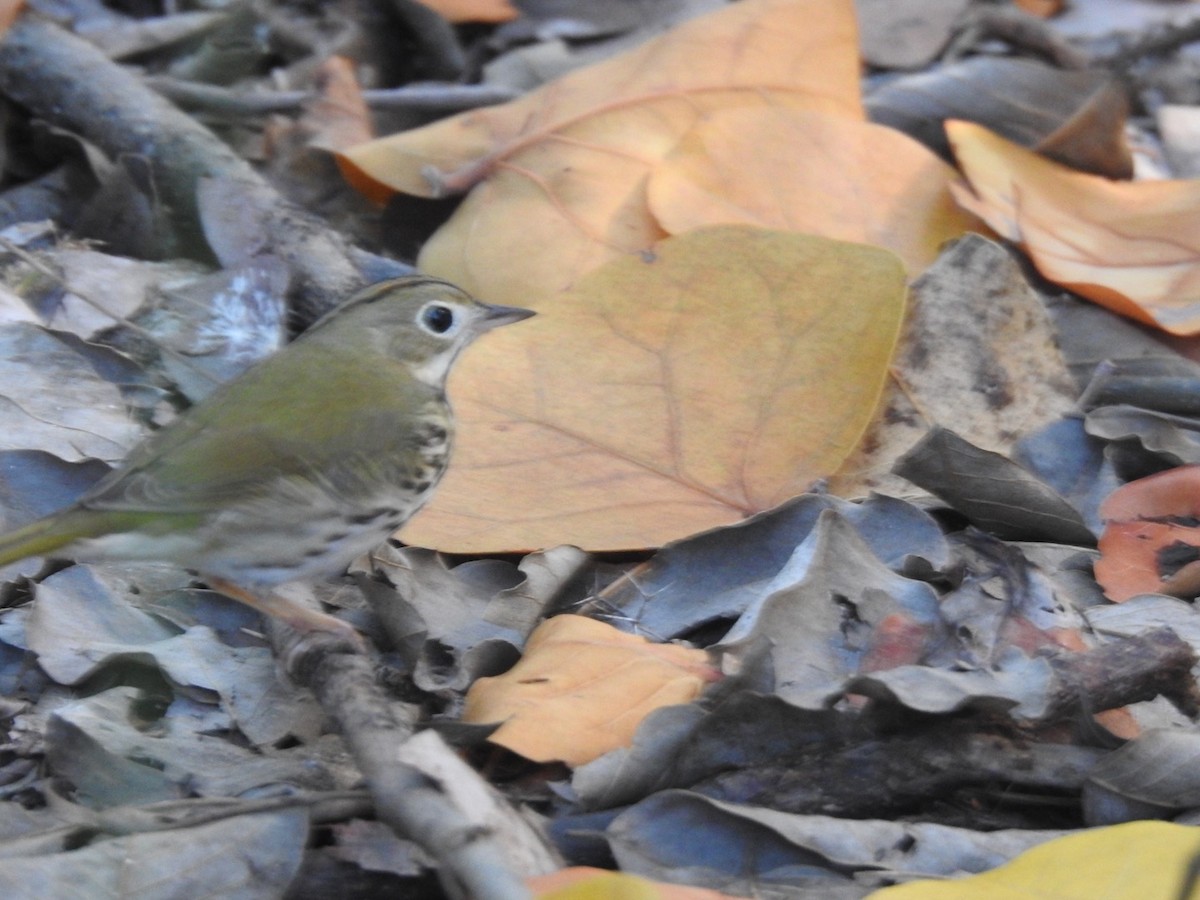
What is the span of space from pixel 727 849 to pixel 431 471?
116cm

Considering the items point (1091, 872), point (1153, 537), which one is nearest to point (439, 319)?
point (1153, 537)

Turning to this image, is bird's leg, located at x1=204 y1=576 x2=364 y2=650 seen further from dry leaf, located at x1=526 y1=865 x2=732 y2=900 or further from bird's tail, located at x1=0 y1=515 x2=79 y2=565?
dry leaf, located at x1=526 y1=865 x2=732 y2=900

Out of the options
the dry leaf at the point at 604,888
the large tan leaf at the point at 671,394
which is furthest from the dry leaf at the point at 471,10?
the dry leaf at the point at 604,888

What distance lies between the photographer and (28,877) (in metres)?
2.40

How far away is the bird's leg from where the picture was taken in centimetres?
299

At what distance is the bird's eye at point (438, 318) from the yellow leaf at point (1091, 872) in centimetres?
184

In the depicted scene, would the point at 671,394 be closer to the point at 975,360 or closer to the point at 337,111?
the point at 975,360

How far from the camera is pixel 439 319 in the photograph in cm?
372

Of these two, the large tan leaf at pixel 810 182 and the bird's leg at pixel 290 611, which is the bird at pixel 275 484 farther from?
the large tan leaf at pixel 810 182

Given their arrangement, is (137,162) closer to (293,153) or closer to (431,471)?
(293,153)

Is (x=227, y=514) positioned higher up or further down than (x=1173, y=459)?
higher up

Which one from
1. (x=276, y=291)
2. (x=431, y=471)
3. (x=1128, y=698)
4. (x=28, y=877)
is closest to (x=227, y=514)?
(x=431, y=471)

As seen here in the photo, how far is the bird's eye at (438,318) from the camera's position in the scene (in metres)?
3.71

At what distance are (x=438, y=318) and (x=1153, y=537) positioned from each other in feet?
5.56
